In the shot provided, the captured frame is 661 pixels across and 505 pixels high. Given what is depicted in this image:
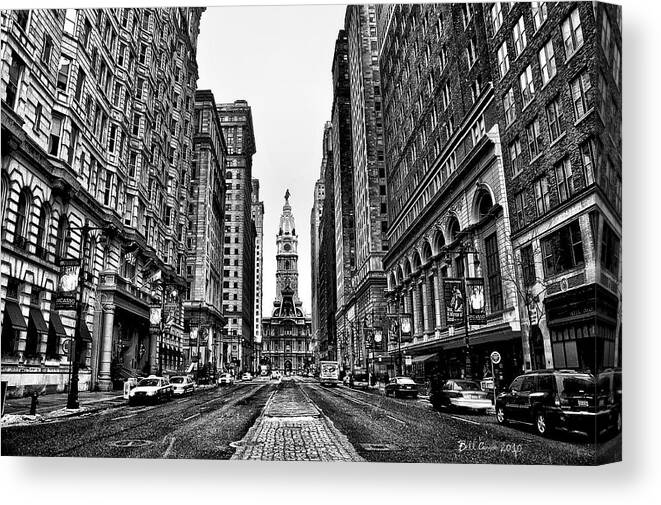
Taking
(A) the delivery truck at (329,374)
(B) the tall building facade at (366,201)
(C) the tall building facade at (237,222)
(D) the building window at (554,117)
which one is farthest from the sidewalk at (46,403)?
(B) the tall building facade at (366,201)

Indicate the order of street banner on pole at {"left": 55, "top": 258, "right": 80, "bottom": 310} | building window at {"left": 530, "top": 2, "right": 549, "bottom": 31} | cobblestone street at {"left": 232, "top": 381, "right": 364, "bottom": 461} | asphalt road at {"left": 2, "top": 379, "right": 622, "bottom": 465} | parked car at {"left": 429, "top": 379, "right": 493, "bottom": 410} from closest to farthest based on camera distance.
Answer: asphalt road at {"left": 2, "top": 379, "right": 622, "bottom": 465} → cobblestone street at {"left": 232, "top": 381, "right": 364, "bottom": 461} → building window at {"left": 530, "top": 2, "right": 549, "bottom": 31} → street banner on pole at {"left": 55, "top": 258, "right": 80, "bottom": 310} → parked car at {"left": 429, "top": 379, "right": 493, "bottom": 410}

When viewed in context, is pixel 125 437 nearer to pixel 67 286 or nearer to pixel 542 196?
pixel 67 286

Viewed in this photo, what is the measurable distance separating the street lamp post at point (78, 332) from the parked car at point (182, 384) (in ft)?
14.0

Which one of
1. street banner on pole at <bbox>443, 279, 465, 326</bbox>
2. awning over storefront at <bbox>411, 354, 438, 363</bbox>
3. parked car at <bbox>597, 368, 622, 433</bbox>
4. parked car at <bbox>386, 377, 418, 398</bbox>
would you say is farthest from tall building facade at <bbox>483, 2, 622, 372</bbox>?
awning over storefront at <bbox>411, 354, 438, 363</bbox>

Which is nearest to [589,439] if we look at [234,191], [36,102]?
[36,102]

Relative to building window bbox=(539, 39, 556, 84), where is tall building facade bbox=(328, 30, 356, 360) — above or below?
above

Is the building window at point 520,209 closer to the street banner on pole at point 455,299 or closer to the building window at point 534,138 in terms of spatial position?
the building window at point 534,138

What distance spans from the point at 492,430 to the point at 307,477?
15.2ft

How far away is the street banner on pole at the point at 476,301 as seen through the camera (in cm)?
1495

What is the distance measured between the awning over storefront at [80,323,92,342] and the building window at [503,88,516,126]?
1339 cm

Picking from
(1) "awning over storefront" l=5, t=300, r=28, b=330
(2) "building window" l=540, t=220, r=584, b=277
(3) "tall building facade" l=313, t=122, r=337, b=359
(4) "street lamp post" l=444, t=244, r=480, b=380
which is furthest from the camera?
(3) "tall building facade" l=313, t=122, r=337, b=359

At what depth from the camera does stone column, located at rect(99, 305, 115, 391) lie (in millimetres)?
14711

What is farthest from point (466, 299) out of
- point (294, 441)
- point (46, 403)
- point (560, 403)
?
point (46, 403)

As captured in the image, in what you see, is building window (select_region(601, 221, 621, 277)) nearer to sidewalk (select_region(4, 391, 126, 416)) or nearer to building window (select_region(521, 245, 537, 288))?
building window (select_region(521, 245, 537, 288))
